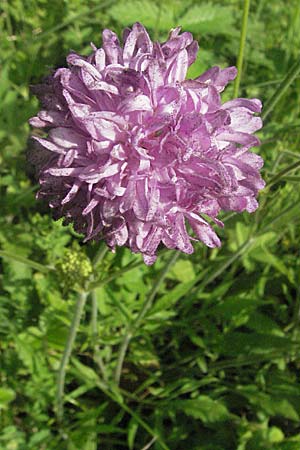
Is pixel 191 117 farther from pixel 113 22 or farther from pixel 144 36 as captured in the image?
pixel 113 22

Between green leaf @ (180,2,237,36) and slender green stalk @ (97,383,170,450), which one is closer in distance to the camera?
slender green stalk @ (97,383,170,450)

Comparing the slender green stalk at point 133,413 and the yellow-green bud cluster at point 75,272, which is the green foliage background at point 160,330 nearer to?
the slender green stalk at point 133,413

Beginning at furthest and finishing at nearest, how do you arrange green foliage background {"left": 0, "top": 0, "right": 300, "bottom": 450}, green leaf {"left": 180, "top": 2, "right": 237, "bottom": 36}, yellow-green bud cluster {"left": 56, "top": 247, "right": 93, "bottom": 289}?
green leaf {"left": 180, "top": 2, "right": 237, "bottom": 36}, green foliage background {"left": 0, "top": 0, "right": 300, "bottom": 450}, yellow-green bud cluster {"left": 56, "top": 247, "right": 93, "bottom": 289}

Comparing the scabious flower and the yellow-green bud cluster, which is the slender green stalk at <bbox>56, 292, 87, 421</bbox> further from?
the scabious flower

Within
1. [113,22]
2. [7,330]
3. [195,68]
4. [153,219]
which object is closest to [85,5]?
[113,22]

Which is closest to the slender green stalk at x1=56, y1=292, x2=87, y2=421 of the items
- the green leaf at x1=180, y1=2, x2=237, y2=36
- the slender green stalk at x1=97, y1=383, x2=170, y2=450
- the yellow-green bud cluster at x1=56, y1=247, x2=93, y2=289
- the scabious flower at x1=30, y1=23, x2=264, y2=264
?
the yellow-green bud cluster at x1=56, y1=247, x2=93, y2=289

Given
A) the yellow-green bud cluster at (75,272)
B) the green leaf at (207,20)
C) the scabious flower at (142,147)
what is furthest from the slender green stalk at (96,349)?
the green leaf at (207,20)
